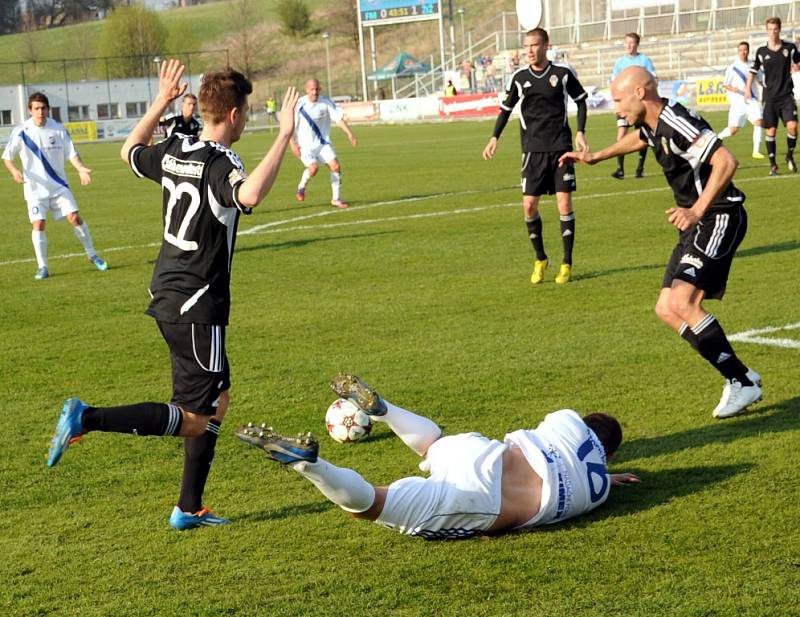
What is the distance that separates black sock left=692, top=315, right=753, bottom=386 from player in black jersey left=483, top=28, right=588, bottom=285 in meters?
4.47

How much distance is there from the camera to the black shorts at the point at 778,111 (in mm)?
18891

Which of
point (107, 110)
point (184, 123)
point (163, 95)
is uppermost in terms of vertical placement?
point (107, 110)

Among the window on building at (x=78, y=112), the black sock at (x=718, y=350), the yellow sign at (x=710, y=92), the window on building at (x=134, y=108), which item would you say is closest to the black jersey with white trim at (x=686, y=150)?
the black sock at (x=718, y=350)

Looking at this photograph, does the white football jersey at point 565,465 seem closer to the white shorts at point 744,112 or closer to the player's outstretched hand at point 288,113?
the player's outstretched hand at point 288,113

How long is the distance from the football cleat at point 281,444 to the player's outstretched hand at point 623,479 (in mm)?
1634

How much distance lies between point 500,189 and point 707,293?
13067 mm

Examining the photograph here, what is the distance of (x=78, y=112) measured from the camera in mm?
67938

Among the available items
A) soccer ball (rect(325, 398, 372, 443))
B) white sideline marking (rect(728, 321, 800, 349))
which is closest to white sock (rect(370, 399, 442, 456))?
soccer ball (rect(325, 398, 372, 443))

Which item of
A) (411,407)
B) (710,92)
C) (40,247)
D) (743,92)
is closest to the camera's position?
(411,407)

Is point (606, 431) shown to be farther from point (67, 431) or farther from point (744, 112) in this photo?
point (744, 112)

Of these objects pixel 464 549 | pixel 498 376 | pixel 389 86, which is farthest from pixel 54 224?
pixel 389 86

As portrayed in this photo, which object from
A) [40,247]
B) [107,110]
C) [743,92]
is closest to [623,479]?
[40,247]

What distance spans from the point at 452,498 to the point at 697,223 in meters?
2.68

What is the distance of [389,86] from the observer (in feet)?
259
